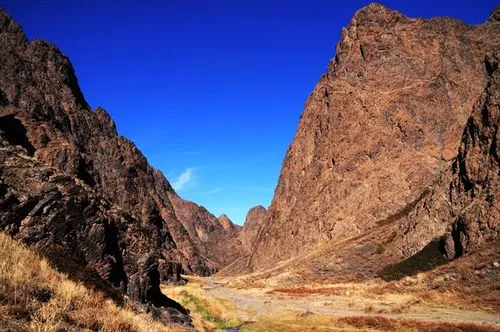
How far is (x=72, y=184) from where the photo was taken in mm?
17953

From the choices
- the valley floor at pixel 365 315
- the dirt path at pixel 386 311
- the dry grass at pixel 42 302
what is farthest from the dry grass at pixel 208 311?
the dry grass at pixel 42 302

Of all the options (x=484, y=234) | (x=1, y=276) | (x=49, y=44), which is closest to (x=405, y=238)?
(x=484, y=234)

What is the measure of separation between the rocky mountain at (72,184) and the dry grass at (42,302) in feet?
8.80

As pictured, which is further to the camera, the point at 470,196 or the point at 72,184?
the point at 470,196

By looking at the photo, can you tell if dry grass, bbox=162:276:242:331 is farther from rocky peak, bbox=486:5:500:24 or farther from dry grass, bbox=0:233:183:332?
rocky peak, bbox=486:5:500:24

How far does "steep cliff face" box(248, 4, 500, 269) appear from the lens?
84.2 m

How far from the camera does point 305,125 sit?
12275 centimetres

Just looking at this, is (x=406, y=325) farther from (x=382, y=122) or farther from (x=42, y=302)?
(x=382, y=122)

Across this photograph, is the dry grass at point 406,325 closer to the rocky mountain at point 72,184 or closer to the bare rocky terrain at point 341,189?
the bare rocky terrain at point 341,189

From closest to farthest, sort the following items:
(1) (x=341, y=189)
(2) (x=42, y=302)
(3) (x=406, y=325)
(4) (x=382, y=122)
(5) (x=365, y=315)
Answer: (2) (x=42, y=302)
(3) (x=406, y=325)
(5) (x=365, y=315)
(1) (x=341, y=189)
(4) (x=382, y=122)

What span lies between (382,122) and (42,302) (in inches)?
3670

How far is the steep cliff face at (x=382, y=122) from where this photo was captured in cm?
8425

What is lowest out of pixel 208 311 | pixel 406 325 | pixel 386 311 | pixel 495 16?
pixel 208 311

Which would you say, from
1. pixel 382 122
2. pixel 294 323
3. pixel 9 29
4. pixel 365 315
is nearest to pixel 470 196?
pixel 365 315
